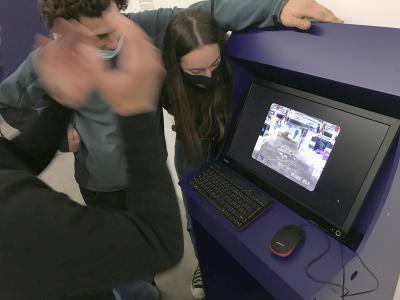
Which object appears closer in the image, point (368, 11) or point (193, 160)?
point (368, 11)

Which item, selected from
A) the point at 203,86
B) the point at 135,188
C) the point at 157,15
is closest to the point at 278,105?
the point at 203,86

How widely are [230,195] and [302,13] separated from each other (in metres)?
0.60

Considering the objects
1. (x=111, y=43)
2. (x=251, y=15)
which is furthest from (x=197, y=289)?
(x=111, y=43)

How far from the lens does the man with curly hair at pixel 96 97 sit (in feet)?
2.86

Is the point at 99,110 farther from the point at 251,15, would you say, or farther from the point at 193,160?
the point at 251,15

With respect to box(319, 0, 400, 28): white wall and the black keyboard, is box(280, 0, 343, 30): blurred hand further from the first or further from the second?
the black keyboard

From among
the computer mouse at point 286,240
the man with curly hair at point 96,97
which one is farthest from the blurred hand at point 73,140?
the computer mouse at point 286,240

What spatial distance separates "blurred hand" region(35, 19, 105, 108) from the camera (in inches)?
18.4

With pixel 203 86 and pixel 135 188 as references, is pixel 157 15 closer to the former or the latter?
pixel 203 86

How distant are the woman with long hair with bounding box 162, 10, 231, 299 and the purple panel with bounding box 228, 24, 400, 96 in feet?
0.70

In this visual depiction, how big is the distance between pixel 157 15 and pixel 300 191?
2.69ft

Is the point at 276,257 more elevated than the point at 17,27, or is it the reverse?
the point at 276,257

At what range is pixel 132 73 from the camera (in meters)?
0.46

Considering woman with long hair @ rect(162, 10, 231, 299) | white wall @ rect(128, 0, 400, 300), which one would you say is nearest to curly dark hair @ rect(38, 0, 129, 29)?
woman with long hair @ rect(162, 10, 231, 299)
